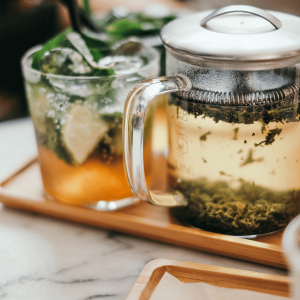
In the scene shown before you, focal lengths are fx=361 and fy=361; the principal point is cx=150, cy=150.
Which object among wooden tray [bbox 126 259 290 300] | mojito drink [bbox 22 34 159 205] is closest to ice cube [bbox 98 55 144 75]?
mojito drink [bbox 22 34 159 205]

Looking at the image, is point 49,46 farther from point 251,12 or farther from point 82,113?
point 251,12

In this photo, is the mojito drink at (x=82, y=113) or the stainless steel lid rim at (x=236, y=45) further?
the mojito drink at (x=82, y=113)

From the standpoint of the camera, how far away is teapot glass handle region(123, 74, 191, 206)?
1.11 feet

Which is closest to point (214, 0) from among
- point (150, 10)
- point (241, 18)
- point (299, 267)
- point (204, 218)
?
point (150, 10)

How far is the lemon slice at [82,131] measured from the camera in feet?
1.32

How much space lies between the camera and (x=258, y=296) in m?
0.32

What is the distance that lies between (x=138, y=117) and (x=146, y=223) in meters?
0.13

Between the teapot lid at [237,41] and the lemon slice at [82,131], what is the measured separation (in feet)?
0.39

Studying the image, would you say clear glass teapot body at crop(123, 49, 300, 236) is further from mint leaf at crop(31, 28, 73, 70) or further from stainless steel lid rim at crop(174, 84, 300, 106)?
mint leaf at crop(31, 28, 73, 70)

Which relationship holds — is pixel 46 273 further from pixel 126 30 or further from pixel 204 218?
pixel 126 30

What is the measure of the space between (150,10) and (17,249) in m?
0.44

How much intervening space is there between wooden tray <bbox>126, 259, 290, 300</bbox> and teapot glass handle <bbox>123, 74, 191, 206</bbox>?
72 mm

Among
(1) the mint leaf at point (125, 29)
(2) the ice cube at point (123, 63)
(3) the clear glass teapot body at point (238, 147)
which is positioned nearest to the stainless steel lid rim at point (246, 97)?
(3) the clear glass teapot body at point (238, 147)

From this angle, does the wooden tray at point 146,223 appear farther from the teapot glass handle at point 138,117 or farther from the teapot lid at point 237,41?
the teapot lid at point 237,41
